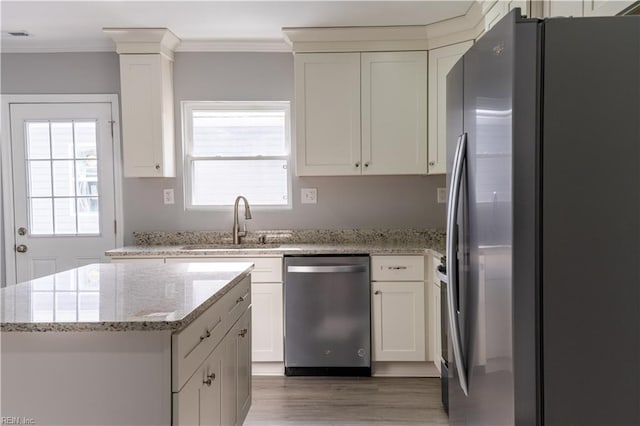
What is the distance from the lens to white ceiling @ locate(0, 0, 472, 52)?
304 centimetres

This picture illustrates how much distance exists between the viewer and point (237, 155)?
3.95m

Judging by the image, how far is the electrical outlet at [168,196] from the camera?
393cm

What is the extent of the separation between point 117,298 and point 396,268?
2065 millimetres

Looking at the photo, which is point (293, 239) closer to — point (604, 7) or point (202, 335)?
point (202, 335)

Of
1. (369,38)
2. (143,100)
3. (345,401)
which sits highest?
(369,38)

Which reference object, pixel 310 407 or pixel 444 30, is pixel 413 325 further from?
pixel 444 30

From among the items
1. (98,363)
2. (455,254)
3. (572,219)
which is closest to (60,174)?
(98,363)

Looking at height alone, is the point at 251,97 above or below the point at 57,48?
below

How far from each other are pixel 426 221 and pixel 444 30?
Answer: 4.68 ft

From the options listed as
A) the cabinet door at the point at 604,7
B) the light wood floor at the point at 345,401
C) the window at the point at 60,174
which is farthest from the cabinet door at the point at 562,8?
the window at the point at 60,174

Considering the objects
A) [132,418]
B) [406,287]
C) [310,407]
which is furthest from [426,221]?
[132,418]

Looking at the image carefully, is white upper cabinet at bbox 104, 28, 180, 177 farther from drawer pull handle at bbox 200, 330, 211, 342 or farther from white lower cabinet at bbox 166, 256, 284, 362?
drawer pull handle at bbox 200, 330, 211, 342

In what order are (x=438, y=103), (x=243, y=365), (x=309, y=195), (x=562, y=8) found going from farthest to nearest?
(x=309, y=195)
(x=438, y=103)
(x=243, y=365)
(x=562, y=8)

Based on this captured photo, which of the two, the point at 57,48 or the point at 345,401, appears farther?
the point at 57,48
